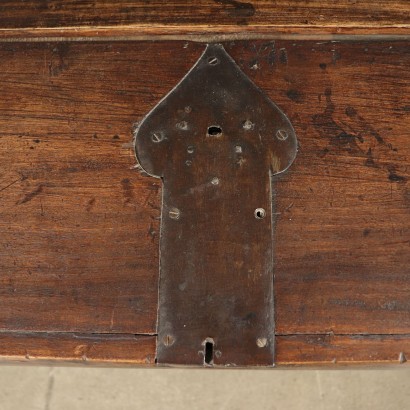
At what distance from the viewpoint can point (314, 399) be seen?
1.60m

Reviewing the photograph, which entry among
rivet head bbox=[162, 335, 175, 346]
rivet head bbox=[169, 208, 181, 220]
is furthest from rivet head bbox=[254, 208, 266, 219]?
rivet head bbox=[162, 335, 175, 346]

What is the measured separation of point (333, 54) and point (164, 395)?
1.07 m

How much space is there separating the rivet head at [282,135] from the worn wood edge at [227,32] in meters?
0.19

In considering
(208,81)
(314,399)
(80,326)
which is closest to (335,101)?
(208,81)

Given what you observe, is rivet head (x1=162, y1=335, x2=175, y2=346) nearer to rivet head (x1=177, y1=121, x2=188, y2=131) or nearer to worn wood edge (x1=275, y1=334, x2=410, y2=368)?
worn wood edge (x1=275, y1=334, x2=410, y2=368)

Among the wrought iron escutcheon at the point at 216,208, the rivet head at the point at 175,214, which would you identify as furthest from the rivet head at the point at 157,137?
the rivet head at the point at 175,214

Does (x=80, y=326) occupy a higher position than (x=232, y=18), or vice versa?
(x=232, y=18)

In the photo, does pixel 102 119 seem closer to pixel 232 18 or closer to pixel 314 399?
pixel 232 18

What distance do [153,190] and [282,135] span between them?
265 mm

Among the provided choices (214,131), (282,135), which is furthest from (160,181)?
(282,135)

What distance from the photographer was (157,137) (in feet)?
3.45

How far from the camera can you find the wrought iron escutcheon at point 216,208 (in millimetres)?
979

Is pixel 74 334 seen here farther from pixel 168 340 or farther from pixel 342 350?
pixel 342 350

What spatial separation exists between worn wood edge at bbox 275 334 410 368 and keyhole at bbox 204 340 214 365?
11 cm
